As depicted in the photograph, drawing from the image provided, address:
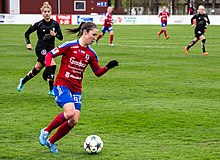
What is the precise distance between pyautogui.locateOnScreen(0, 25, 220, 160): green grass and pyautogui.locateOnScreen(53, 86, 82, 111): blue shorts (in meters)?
0.73

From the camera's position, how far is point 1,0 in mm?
80062

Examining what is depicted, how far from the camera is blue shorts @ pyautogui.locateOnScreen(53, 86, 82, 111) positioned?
7996 mm

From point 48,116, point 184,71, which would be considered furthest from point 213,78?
point 48,116

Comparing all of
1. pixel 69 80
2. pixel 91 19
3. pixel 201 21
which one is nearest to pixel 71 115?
pixel 69 80

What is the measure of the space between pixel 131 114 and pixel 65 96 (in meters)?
3.32

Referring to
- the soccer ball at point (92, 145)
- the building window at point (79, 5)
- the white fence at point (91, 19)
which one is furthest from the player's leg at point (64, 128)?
the building window at point (79, 5)

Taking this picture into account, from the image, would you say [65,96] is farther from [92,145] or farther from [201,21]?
[201,21]

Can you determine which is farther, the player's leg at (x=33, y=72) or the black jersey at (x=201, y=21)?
the black jersey at (x=201, y=21)

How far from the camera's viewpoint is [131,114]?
11.1 metres

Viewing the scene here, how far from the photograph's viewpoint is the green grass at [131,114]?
27.2 ft

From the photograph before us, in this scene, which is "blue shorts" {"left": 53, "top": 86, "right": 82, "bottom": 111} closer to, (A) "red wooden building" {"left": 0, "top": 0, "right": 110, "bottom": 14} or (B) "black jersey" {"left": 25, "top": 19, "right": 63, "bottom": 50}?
(B) "black jersey" {"left": 25, "top": 19, "right": 63, "bottom": 50}

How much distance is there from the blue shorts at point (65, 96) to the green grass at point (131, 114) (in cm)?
73

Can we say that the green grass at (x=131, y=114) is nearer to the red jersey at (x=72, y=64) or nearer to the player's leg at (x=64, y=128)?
the player's leg at (x=64, y=128)

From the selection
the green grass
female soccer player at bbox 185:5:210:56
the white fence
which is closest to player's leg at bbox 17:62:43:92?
the green grass
